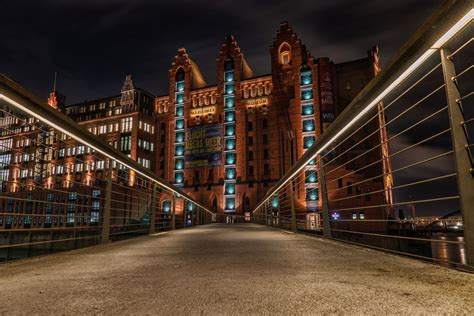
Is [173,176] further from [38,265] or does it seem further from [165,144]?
[38,265]

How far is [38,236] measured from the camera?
133 feet

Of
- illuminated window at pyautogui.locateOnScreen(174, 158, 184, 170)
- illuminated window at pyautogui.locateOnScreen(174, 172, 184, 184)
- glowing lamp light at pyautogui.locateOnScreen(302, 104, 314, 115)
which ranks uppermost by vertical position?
glowing lamp light at pyautogui.locateOnScreen(302, 104, 314, 115)

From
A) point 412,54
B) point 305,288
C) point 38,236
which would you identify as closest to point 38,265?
point 305,288

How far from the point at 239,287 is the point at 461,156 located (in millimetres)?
1691

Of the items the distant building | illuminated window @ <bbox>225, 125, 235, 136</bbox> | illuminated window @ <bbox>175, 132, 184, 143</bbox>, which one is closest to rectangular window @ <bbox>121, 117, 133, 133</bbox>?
the distant building

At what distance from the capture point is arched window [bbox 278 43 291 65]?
47031 millimetres

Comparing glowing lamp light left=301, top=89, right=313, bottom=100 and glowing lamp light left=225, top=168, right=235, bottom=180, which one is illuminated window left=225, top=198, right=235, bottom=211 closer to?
glowing lamp light left=225, top=168, right=235, bottom=180

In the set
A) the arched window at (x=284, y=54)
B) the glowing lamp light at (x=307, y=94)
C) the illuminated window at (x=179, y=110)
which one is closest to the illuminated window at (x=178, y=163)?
the illuminated window at (x=179, y=110)

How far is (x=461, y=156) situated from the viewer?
208cm

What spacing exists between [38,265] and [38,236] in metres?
45.9

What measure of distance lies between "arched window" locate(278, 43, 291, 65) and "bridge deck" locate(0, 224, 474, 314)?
1868 inches

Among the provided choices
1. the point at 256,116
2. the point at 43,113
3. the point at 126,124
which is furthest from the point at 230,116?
the point at 43,113

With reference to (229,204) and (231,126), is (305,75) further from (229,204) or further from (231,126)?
(229,204)

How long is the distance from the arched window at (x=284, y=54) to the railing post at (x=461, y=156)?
4718 centimetres
